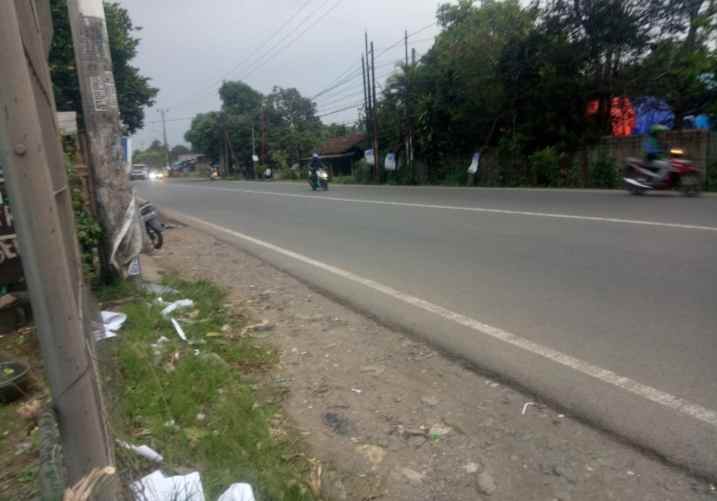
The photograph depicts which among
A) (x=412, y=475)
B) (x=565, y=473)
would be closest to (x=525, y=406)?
A: (x=565, y=473)

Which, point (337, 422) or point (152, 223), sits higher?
point (152, 223)

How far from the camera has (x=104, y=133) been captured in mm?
5824

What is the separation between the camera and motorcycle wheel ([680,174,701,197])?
1252 centimetres

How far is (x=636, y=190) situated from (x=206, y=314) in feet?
38.8

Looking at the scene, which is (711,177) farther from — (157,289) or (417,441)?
(417,441)

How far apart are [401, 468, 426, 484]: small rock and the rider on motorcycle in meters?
12.5

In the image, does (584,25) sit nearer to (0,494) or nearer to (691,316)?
(691,316)

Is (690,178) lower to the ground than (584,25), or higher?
lower

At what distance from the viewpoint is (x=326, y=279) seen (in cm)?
691

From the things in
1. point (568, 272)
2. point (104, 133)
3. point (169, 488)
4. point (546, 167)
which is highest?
point (104, 133)

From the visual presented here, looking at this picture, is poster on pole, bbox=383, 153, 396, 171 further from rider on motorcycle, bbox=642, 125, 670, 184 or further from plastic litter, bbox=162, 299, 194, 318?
plastic litter, bbox=162, 299, 194, 318

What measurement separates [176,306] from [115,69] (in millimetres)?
23310

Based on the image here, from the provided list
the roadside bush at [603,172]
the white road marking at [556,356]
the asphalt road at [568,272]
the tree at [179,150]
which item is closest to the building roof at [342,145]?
the roadside bush at [603,172]

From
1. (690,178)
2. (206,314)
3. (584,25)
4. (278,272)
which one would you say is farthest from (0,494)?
(584,25)
